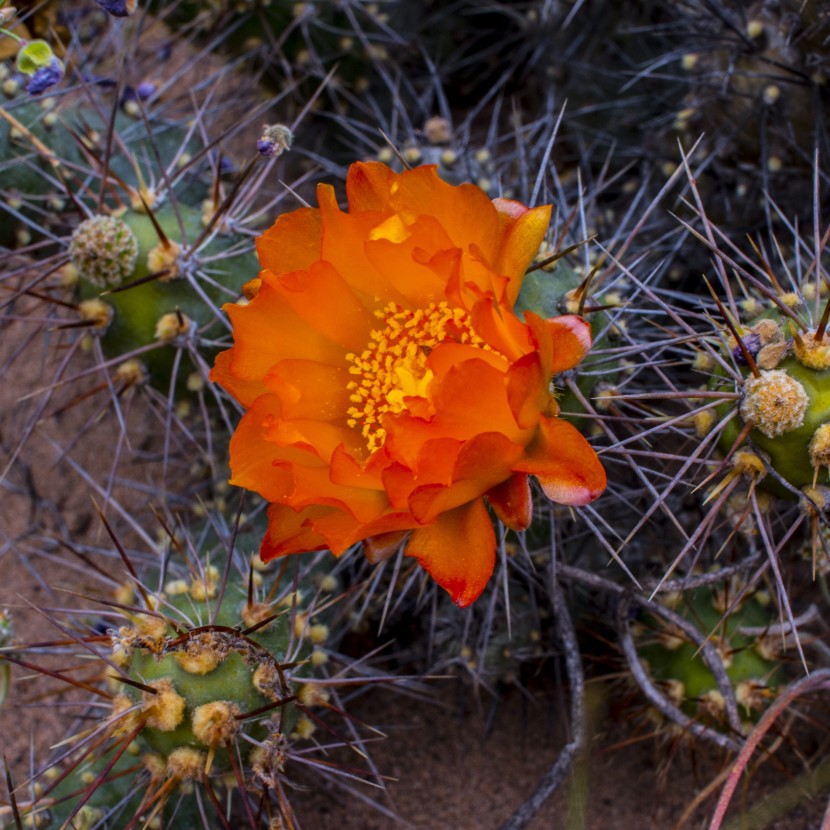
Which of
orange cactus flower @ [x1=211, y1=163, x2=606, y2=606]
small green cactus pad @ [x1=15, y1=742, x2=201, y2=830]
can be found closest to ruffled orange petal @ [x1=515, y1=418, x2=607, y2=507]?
orange cactus flower @ [x1=211, y1=163, x2=606, y2=606]

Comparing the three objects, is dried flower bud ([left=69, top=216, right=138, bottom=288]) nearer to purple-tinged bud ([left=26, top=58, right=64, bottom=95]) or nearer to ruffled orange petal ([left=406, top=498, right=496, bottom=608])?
purple-tinged bud ([left=26, top=58, right=64, bottom=95])

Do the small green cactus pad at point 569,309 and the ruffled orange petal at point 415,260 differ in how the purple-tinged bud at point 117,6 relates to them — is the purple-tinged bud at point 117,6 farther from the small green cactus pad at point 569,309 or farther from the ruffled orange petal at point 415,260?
the small green cactus pad at point 569,309

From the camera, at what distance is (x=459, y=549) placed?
1.04m

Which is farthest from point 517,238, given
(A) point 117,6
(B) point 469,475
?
(A) point 117,6

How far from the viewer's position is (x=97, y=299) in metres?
1.39

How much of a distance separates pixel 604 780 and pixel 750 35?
4.05ft

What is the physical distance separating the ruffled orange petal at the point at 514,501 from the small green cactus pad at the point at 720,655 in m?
0.47

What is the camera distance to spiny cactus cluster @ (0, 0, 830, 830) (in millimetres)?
1079

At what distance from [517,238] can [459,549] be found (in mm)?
350

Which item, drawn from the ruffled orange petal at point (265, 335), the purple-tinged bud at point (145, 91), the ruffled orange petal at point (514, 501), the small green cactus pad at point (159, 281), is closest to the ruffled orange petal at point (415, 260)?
the ruffled orange petal at point (265, 335)

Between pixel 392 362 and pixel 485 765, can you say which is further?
pixel 485 765

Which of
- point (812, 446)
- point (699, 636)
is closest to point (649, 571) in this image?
point (699, 636)

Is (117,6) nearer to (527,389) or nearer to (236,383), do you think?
(236,383)

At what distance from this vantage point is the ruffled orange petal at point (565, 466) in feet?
3.26
